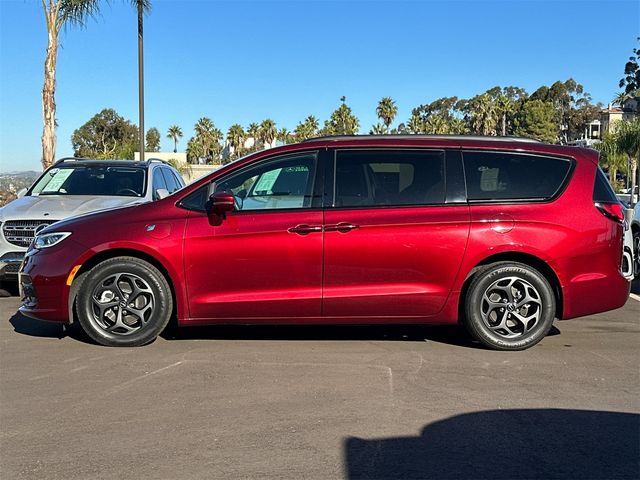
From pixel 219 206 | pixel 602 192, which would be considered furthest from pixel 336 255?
pixel 602 192

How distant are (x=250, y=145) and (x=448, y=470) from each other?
8835cm

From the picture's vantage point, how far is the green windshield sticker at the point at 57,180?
8.95 meters

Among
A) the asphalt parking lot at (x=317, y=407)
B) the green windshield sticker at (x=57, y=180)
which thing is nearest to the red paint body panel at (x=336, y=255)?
the asphalt parking lot at (x=317, y=407)

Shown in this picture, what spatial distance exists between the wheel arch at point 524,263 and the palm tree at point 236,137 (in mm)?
79837

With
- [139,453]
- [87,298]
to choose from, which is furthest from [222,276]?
[139,453]

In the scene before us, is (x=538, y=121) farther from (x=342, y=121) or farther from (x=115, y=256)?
(x=115, y=256)

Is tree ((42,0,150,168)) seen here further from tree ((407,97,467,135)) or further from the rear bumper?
tree ((407,97,467,135))

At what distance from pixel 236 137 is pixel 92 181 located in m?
76.2

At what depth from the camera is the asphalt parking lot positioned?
3465mm

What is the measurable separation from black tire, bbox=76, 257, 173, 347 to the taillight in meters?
3.85

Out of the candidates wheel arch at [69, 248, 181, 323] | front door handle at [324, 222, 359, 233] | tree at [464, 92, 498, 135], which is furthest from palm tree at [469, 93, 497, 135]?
wheel arch at [69, 248, 181, 323]

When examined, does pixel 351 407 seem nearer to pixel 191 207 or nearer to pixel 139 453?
pixel 139 453

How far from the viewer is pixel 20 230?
7.69 m

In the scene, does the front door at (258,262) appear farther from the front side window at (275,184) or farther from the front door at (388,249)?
the front door at (388,249)
